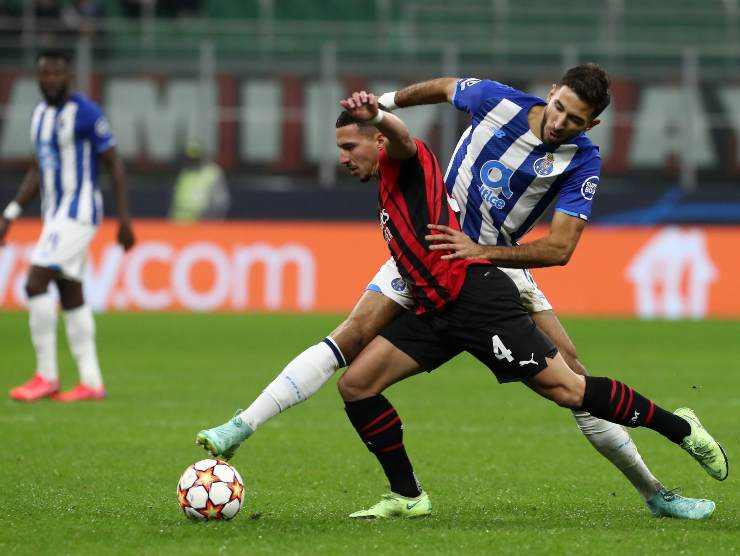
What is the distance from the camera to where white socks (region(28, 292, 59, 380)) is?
34.4ft

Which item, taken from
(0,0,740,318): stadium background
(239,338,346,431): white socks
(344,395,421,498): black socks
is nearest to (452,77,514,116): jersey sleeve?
(239,338,346,431): white socks

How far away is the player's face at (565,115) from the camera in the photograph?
18.8ft

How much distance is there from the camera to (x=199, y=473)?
580 cm

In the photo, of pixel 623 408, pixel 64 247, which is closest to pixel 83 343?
pixel 64 247

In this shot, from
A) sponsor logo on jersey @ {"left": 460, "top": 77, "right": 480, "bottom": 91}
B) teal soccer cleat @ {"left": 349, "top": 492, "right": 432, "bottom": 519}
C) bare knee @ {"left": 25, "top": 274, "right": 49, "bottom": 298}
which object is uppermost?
sponsor logo on jersey @ {"left": 460, "top": 77, "right": 480, "bottom": 91}

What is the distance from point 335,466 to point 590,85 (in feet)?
9.40

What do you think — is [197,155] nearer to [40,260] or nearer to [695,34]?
[695,34]

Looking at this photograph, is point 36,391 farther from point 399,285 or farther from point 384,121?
point 384,121

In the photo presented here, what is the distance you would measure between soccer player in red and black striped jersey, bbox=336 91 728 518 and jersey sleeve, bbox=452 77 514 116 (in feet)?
1.26

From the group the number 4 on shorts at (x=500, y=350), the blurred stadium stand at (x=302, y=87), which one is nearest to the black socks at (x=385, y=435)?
the number 4 on shorts at (x=500, y=350)

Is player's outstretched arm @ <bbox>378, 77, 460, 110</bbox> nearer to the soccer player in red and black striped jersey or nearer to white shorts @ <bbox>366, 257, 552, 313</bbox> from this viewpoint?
the soccer player in red and black striped jersey

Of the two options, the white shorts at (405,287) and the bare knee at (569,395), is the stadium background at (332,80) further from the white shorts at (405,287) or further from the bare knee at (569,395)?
the bare knee at (569,395)

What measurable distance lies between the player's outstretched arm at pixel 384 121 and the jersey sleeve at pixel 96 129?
5.24 m

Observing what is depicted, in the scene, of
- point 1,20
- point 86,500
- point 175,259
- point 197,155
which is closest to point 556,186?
point 86,500
